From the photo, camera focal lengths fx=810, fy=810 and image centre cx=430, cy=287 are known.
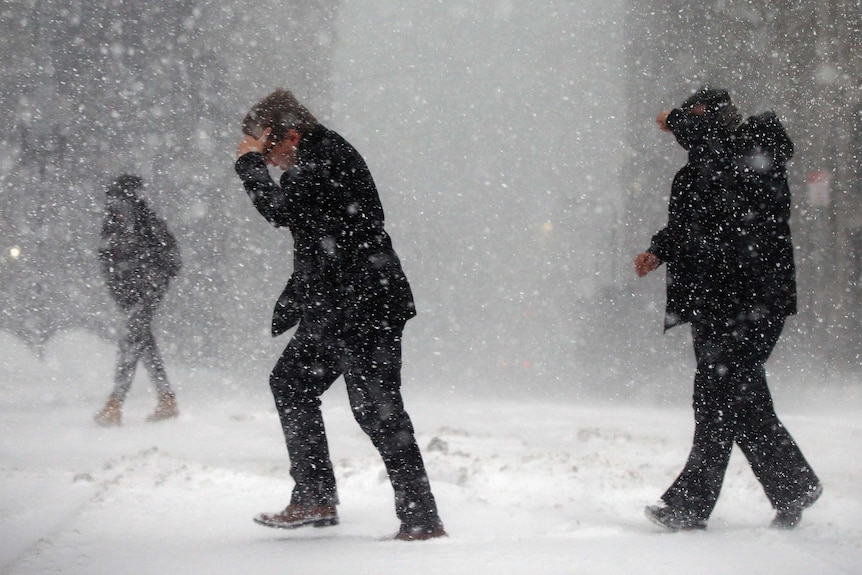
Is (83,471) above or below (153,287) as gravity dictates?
below

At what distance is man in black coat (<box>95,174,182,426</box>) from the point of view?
15.7ft

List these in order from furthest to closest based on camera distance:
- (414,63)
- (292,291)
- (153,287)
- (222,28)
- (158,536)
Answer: (414,63)
(222,28)
(153,287)
(292,291)
(158,536)

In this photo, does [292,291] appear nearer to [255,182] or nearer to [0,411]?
[255,182]

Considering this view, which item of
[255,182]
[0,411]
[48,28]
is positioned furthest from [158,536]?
[48,28]

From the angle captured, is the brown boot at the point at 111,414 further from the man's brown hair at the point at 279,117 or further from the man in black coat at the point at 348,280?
the man's brown hair at the point at 279,117

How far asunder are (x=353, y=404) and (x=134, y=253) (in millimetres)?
3041

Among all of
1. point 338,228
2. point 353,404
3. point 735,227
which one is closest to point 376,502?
point 353,404

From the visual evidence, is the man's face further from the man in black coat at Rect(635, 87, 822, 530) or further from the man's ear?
the man in black coat at Rect(635, 87, 822, 530)

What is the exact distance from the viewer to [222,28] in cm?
1034

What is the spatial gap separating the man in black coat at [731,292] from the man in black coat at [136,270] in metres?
3.27

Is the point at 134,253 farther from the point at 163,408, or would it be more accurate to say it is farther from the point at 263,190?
the point at 263,190

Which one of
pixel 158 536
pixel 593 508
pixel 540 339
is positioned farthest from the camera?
pixel 540 339

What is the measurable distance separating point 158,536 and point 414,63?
87.2m

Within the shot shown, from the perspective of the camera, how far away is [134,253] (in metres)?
4.82
